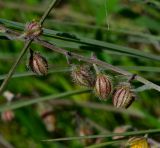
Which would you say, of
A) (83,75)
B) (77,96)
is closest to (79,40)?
(83,75)

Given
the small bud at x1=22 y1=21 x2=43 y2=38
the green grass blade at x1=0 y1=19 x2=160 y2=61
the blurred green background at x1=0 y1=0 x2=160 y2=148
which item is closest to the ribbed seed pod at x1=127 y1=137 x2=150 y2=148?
the green grass blade at x1=0 y1=19 x2=160 y2=61

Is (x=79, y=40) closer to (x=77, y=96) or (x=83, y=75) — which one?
(x=83, y=75)

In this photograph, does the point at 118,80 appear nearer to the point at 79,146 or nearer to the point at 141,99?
the point at 79,146

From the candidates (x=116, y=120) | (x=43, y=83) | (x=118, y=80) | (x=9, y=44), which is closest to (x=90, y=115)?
(x=116, y=120)

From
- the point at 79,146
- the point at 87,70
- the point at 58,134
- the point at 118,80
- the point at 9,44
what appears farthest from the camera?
the point at 9,44

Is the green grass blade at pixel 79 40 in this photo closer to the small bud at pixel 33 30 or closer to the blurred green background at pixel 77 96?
the small bud at pixel 33 30

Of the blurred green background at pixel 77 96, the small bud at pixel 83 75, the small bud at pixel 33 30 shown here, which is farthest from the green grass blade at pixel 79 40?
the blurred green background at pixel 77 96
